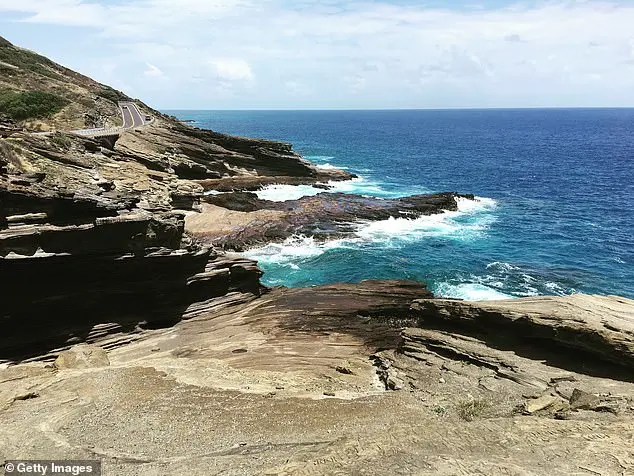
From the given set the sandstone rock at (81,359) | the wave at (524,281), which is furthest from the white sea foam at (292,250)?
the sandstone rock at (81,359)

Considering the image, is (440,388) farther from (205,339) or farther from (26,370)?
(26,370)

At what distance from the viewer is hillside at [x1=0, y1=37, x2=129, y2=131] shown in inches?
2200

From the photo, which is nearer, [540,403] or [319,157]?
[540,403]

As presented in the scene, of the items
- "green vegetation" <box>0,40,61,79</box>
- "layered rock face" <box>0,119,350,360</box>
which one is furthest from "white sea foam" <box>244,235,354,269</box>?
"green vegetation" <box>0,40,61,79</box>

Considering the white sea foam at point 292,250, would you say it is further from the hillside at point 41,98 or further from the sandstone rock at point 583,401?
the hillside at point 41,98

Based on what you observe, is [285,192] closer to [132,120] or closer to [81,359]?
[132,120]

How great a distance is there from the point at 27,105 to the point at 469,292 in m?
54.1

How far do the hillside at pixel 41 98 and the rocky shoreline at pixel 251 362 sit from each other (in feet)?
108

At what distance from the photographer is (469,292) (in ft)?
113

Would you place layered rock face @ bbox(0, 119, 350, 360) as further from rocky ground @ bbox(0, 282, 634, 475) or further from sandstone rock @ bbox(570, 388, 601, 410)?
sandstone rock @ bbox(570, 388, 601, 410)

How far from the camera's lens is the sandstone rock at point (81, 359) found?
18267 mm

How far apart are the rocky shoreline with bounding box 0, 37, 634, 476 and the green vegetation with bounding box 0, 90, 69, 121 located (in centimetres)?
3257

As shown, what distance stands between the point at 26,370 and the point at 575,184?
261 ft

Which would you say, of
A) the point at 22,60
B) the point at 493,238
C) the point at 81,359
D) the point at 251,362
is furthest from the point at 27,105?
the point at 493,238
